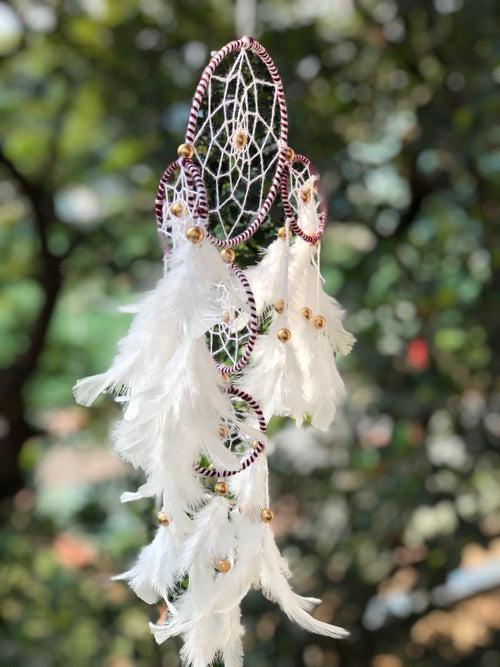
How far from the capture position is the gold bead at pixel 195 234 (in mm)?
501

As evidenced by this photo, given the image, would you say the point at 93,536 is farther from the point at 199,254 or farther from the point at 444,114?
the point at 199,254

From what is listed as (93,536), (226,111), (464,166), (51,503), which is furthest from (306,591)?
(226,111)

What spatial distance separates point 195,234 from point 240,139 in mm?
89

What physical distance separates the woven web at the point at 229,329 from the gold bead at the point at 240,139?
8cm

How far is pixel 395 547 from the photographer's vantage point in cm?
145

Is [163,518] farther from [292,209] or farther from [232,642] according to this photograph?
[292,209]

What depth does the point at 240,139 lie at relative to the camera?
0.56 metres

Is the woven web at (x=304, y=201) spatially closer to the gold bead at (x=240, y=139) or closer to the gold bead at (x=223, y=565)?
the gold bead at (x=240, y=139)

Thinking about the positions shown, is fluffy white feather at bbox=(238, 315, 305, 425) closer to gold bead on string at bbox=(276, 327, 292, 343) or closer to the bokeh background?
gold bead on string at bbox=(276, 327, 292, 343)

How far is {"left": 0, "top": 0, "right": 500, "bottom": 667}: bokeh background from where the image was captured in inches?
54.3

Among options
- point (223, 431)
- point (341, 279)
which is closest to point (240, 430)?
point (223, 431)

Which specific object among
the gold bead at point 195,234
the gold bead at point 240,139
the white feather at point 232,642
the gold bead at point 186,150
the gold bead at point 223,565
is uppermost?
the gold bead at point 186,150

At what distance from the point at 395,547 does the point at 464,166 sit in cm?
57

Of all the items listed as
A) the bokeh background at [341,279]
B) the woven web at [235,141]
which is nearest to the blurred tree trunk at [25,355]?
the bokeh background at [341,279]
